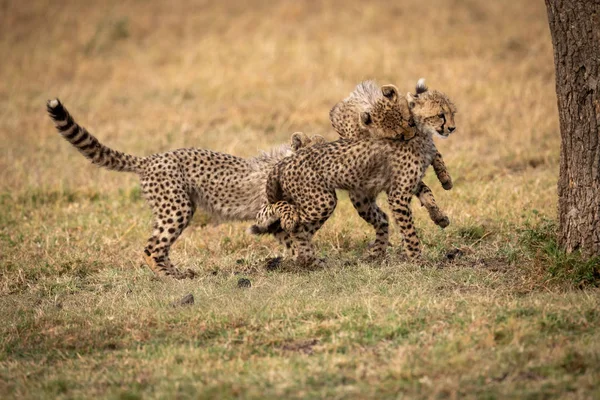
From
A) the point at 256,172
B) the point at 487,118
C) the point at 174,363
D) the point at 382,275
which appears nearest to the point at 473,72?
the point at 487,118

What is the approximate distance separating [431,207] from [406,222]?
0.71 feet

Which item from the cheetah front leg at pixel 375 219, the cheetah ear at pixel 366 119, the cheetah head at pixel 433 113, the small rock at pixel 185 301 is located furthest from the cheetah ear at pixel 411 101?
the small rock at pixel 185 301

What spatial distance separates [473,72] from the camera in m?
13.2

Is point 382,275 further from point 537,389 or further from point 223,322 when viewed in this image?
point 537,389

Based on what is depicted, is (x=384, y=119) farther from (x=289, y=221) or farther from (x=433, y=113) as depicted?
(x=289, y=221)

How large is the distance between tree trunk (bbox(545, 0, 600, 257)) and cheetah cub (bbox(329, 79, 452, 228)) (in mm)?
1199

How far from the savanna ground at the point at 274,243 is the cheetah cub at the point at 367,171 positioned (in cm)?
37

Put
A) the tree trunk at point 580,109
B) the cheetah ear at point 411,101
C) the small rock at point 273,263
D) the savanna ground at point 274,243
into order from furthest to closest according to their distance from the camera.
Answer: the small rock at point 273,263 < the cheetah ear at point 411,101 < the tree trunk at point 580,109 < the savanna ground at point 274,243

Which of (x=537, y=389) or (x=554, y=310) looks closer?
(x=537, y=389)

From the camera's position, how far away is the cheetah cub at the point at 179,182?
6996 millimetres

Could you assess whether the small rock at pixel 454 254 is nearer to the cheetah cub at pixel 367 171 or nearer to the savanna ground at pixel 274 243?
the savanna ground at pixel 274 243

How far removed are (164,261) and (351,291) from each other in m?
1.59

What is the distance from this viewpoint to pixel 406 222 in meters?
6.81

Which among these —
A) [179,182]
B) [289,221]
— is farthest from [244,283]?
[179,182]
